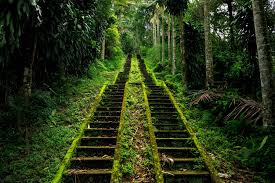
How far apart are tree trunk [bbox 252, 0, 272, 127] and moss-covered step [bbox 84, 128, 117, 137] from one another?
3778mm

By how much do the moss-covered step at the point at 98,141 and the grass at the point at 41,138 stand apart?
16.4 inches

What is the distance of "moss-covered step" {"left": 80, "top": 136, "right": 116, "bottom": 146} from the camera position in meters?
6.65

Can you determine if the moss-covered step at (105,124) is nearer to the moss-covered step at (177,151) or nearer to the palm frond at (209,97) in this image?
the moss-covered step at (177,151)

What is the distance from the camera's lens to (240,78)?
36.8ft

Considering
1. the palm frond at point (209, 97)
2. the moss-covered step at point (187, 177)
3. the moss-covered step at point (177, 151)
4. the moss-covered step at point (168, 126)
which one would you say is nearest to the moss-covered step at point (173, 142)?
the moss-covered step at point (177, 151)

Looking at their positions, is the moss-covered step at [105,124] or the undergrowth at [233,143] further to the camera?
the moss-covered step at [105,124]

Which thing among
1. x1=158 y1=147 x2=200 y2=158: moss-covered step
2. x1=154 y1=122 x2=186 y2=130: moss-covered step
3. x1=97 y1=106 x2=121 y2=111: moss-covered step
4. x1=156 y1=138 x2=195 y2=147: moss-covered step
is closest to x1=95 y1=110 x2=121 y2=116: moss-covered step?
x1=97 y1=106 x2=121 y2=111: moss-covered step

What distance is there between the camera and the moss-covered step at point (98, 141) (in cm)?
665

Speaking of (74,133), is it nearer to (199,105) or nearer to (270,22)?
(199,105)

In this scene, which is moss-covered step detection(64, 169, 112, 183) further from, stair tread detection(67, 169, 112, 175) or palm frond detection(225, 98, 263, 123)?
palm frond detection(225, 98, 263, 123)

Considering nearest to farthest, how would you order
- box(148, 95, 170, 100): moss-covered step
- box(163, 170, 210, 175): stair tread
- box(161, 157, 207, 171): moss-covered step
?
box(163, 170, 210, 175): stair tread → box(161, 157, 207, 171): moss-covered step → box(148, 95, 170, 100): moss-covered step

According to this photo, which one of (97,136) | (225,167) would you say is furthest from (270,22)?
(97,136)

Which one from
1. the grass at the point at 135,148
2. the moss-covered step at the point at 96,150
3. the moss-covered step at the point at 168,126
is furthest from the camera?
the moss-covered step at the point at 168,126

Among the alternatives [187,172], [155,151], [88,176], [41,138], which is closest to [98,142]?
[41,138]
